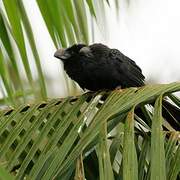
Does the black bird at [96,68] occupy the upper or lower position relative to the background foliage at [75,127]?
lower

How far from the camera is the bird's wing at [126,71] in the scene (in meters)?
2.75

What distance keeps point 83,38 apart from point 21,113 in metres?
0.33

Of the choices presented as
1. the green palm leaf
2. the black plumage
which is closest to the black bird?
the black plumage

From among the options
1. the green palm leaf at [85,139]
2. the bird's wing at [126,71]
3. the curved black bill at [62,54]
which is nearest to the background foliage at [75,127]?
the green palm leaf at [85,139]

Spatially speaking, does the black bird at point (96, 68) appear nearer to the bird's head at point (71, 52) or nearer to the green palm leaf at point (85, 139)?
the bird's head at point (71, 52)

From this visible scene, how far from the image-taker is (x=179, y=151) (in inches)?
46.4

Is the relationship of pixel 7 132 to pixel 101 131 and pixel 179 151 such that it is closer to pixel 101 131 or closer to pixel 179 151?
pixel 101 131

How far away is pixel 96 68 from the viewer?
262 centimetres

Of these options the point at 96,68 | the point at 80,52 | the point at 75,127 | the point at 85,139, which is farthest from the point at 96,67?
the point at 85,139

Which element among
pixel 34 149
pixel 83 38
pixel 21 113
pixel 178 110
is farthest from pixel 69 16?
pixel 34 149

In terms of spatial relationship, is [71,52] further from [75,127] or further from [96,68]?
[75,127]

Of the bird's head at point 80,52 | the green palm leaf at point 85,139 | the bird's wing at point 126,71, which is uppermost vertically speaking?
the green palm leaf at point 85,139

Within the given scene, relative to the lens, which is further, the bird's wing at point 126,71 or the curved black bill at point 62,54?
the bird's wing at point 126,71

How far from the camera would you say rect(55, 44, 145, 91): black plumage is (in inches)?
103
